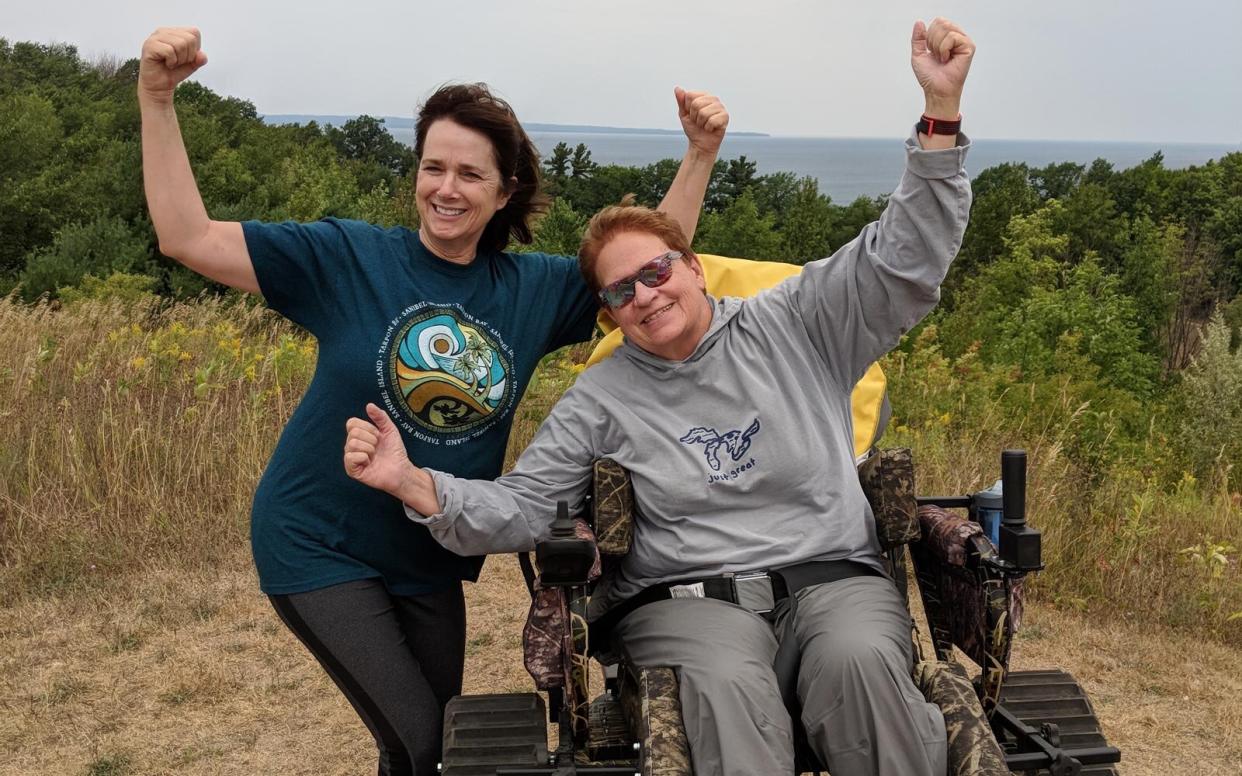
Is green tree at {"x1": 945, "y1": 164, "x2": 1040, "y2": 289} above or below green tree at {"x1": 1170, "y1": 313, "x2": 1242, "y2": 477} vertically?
above

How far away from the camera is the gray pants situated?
2.26 meters

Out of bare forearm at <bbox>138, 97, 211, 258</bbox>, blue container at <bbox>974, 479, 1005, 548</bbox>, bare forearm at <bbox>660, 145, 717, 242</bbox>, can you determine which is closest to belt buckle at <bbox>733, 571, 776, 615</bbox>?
blue container at <bbox>974, 479, 1005, 548</bbox>

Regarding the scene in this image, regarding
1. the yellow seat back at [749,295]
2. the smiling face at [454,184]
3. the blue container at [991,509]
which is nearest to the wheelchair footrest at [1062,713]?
the blue container at [991,509]

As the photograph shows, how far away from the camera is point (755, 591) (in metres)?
2.65

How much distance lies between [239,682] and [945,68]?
131 inches

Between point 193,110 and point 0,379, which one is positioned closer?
point 0,379

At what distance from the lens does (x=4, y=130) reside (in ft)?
91.9

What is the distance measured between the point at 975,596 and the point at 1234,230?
50520 millimetres

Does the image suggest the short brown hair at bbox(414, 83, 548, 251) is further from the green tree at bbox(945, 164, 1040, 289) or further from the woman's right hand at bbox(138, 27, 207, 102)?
the green tree at bbox(945, 164, 1040, 289)

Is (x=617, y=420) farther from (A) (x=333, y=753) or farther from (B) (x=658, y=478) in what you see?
(A) (x=333, y=753)

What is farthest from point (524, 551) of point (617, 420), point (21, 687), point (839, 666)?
point (21, 687)

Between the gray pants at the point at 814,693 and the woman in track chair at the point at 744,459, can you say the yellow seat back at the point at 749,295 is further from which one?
the gray pants at the point at 814,693

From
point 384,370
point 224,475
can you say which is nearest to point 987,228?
point 224,475

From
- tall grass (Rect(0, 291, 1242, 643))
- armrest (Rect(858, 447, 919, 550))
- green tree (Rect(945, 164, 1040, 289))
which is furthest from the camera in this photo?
green tree (Rect(945, 164, 1040, 289))
